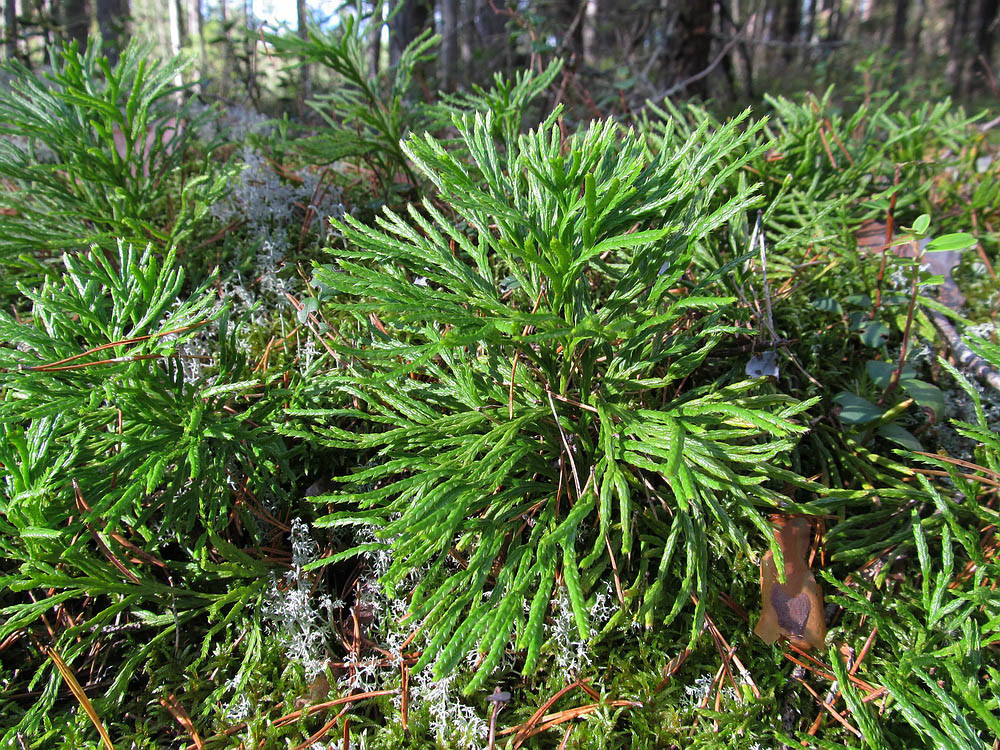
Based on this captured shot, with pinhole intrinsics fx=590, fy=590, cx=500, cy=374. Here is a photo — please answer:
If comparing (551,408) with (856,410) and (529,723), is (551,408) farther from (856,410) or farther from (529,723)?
(856,410)

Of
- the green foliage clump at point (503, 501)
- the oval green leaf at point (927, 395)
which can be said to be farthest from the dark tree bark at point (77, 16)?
the oval green leaf at point (927, 395)

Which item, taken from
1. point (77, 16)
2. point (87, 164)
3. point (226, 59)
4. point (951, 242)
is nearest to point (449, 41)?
point (226, 59)

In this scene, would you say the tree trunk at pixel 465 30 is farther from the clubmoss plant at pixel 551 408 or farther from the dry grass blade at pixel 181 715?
the dry grass blade at pixel 181 715

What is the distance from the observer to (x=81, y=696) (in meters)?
1.48

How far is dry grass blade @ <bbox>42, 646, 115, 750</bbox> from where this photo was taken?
4.79ft

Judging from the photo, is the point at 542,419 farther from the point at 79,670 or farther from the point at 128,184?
the point at 128,184

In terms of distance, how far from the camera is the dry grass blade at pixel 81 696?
4.79ft

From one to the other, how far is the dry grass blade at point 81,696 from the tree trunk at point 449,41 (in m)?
5.83

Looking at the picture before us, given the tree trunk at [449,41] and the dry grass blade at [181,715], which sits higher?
the tree trunk at [449,41]

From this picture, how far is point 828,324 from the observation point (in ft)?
7.04

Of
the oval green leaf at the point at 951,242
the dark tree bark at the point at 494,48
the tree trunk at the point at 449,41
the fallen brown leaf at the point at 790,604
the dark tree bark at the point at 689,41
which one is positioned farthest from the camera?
the dark tree bark at the point at 494,48

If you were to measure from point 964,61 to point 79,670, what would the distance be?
53.9 ft

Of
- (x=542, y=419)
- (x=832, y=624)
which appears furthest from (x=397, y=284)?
(x=832, y=624)

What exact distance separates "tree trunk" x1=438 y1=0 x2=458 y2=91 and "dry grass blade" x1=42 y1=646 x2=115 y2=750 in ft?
19.1
